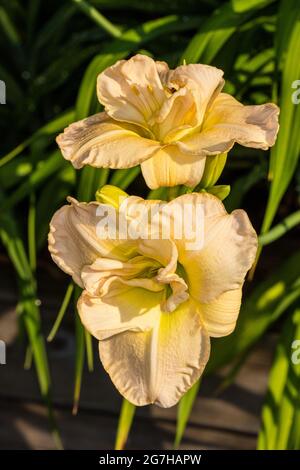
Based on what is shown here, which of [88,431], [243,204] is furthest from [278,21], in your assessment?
[88,431]

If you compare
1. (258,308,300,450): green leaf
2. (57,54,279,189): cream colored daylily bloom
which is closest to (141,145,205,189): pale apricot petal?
(57,54,279,189): cream colored daylily bloom

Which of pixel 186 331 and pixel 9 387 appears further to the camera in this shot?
pixel 9 387

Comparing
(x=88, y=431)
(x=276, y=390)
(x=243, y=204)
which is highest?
(x=243, y=204)

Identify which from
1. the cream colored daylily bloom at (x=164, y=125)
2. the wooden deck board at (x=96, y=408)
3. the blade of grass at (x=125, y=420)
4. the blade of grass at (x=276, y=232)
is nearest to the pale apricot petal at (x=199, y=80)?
the cream colored daylily bloom at (x=164, y=125)

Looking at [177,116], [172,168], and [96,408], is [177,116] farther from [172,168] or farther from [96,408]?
[96,408]

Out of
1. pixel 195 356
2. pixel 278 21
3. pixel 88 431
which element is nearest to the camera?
pixel 195 356

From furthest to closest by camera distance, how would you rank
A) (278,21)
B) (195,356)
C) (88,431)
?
(88,431)
(278,21)
(195,356)

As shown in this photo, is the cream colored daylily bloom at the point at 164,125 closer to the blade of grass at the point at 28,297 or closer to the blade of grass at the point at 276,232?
the blade of grass at the point at 276,232

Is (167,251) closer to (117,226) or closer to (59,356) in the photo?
(117,226)

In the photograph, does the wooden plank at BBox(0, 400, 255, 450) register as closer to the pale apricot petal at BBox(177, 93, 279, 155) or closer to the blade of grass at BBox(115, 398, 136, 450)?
the blade of grass at BBox(115, 398, 136, 450)
